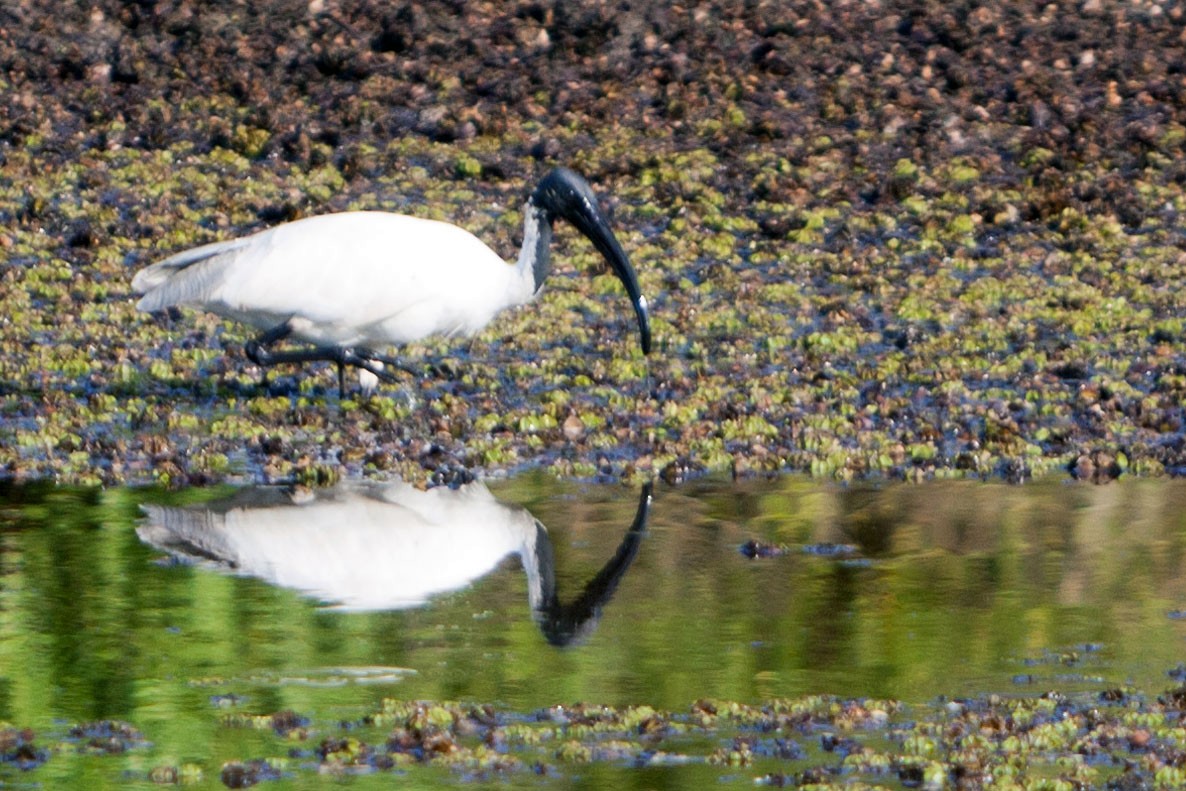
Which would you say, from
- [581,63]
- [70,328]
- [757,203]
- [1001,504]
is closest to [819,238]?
[757,203]

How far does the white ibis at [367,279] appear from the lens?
31.7 feet

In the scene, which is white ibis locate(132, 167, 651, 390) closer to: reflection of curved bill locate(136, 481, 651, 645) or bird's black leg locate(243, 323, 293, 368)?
bird's black leg locate(243, 323, 293, 368)

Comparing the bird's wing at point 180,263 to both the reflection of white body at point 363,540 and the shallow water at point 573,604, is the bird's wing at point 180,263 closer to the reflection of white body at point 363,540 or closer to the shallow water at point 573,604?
the shallow water at point 573,604

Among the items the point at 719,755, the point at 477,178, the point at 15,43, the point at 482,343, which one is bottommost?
the point at 719,755

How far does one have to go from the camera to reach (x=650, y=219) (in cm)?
1436

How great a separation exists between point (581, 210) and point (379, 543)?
3164mm

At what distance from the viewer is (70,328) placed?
1164cm

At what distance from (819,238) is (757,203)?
86 cm

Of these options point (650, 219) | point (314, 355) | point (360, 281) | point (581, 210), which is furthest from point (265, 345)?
point (650, 219)

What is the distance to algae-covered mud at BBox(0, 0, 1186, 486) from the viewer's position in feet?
31.2

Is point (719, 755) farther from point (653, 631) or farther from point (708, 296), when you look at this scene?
point (708, 296)

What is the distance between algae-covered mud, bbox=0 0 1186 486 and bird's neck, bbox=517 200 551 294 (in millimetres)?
608

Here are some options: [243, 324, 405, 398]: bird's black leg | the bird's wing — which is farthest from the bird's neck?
the bird's wing

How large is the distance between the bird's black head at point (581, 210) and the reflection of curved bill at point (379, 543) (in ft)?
6.64
